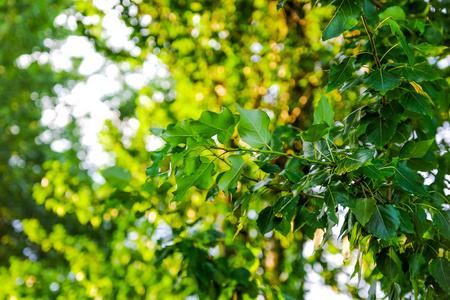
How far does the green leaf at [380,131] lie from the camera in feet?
2.91

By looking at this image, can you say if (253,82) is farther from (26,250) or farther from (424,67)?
(26,250)

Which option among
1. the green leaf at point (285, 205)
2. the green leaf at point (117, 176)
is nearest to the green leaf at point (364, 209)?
the green leaf at point (285, 205)

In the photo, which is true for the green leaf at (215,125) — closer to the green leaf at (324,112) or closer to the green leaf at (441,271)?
the green leaf at (324,112)

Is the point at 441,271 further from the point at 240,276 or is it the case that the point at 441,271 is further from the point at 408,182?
the point at 240,276

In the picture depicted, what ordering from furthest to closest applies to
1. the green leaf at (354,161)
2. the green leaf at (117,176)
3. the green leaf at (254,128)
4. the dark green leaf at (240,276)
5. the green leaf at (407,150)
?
1. the dark green leaf at (240,276)
2. the green leaf at (117,176)
3. the green leaf at (407,150)
4. the green leaf at (254,128)
5. the green leaf at (354,161)

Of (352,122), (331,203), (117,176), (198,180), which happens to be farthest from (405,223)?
(117,176)

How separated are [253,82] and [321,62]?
54 centimetres

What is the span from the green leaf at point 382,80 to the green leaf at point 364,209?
0.20 m

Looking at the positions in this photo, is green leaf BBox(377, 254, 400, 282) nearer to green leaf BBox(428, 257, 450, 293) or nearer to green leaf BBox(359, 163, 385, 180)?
green leaf BBox(428, 257, 450, 293)

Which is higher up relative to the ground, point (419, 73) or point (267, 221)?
point (419, 73)

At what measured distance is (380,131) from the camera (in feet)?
2.97

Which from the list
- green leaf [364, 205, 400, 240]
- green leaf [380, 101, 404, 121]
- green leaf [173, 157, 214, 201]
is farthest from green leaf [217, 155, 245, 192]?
green leaf [380, 101, 404, 121]

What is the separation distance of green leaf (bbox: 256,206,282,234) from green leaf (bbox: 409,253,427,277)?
0.28 m

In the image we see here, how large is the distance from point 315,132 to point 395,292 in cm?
37
